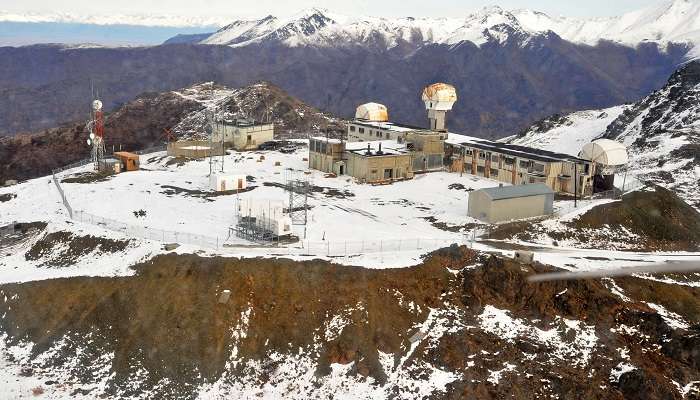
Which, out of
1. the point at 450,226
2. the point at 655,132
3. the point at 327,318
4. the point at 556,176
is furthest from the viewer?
the point at 655,132

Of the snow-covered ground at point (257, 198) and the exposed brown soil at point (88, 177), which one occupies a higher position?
the exposed brown soil at point (88, 177)

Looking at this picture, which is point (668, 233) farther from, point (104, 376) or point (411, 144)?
point (104, 376)

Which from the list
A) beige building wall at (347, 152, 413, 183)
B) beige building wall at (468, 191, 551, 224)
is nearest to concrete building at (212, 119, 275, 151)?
beige building wall at (347, 152, 413, 183)

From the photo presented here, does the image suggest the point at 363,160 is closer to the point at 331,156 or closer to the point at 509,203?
the point at 331,156

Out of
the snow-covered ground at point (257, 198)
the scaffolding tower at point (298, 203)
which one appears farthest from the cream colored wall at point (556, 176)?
the scaffolding tower at point (298, 203)

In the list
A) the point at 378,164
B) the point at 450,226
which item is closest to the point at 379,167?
the point at 378,164

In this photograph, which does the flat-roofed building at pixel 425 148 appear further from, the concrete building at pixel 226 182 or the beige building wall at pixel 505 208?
the concrete building at pixel 226 182

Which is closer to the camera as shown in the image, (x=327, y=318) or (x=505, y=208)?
(x=327, y=318)
